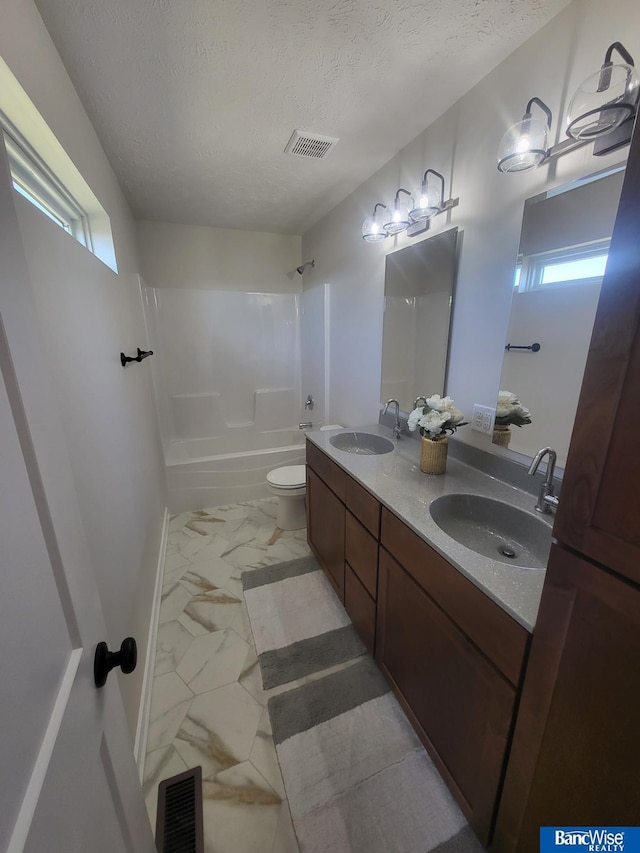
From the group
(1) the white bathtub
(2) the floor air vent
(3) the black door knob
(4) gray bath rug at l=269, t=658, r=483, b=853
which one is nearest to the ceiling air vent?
(3) the black door knob

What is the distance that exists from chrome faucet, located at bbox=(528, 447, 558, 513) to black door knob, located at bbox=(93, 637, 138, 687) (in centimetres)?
119

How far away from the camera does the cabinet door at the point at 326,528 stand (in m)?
1.76

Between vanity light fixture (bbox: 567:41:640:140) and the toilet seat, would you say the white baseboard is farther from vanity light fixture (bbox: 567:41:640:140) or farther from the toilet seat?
vanity light fixture (bbox: 567:41:640:140)

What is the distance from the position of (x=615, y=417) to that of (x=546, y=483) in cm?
68

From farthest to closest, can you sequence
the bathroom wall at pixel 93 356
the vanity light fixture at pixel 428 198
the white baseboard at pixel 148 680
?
the vanity light fixture at pixel 428 198 → the white baseboard at pixel 148 680 → the bathroom wall at pixel 93 356

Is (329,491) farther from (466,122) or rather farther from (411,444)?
(466,122)

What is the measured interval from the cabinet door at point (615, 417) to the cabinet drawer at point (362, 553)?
34.7 inches

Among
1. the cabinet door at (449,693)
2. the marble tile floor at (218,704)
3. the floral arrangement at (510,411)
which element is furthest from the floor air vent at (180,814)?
the floral arrangement at (510,411)

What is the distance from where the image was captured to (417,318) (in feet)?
6.08

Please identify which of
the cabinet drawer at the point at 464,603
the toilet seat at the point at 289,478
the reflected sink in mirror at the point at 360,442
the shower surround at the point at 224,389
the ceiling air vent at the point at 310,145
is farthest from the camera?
the shower surround at the point at 224,389

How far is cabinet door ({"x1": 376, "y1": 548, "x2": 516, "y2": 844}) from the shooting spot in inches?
34.1

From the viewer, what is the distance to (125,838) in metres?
0.65

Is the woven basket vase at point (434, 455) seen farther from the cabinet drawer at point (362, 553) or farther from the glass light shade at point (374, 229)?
the glass light shade at point (374, 229)

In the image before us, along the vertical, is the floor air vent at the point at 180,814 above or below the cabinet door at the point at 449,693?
below
